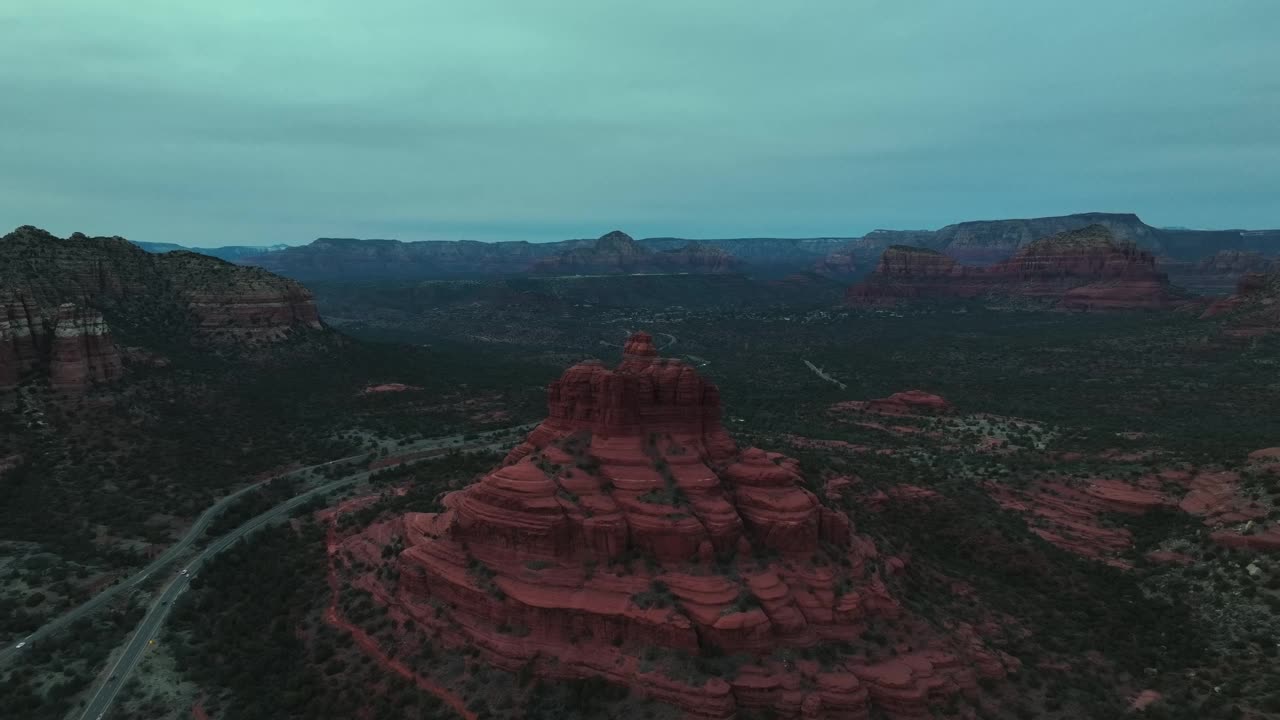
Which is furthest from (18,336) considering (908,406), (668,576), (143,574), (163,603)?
(908,406)

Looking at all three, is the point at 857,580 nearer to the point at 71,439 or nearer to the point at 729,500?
the point at 729,500

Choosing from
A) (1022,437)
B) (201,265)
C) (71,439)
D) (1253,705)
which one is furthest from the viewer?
(201,265)

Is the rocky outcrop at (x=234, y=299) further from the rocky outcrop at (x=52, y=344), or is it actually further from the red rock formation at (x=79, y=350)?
the rocky outcrop at (x=52, y=344)

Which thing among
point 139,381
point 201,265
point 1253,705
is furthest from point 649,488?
point 201,265

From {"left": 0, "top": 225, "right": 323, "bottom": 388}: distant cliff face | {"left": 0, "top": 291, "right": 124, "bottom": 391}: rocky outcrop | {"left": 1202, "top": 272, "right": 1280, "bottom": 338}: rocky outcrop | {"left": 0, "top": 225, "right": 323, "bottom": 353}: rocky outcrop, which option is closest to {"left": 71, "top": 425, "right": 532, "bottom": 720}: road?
{"left": 0, "top": 291, "right": 124, "bottom": 391}: rocky outcrop

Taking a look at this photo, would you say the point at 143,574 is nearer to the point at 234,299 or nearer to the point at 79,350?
the point at 79,350

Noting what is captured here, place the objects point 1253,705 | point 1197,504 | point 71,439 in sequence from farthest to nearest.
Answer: point 71,439 < point 1197,504 < point 1253,705
